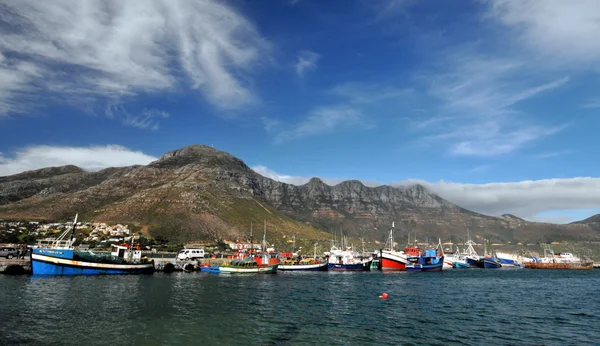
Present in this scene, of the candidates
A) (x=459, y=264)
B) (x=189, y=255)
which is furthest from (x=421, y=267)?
(x=189, y=255)

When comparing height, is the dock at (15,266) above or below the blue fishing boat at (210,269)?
above

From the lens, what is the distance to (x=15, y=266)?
8000 cm

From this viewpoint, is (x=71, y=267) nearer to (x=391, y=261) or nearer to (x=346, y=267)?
(x=346, y=267)

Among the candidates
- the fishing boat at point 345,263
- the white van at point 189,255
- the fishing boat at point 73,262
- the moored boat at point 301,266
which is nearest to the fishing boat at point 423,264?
the fishing boat at point 345,263

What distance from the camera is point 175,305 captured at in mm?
45625

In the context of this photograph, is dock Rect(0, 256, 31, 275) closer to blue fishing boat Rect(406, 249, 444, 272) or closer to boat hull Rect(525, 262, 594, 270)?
blue fishing boat Rect(406, 249, 444, 272)

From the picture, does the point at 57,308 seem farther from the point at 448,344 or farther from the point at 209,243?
the point at 209,243

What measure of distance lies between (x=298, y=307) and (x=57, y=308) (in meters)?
27.2

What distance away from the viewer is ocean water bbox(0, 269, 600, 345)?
30.2 meters

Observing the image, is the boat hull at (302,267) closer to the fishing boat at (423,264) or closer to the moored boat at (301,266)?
the moored boat at (301,266)

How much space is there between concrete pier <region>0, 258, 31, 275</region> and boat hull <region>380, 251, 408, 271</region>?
101970 millimetres

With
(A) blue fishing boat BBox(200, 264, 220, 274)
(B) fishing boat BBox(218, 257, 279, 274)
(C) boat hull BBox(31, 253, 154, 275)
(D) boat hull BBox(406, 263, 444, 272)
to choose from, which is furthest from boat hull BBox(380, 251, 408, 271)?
(C) boat hull BBox(31, 253, 154, 275)

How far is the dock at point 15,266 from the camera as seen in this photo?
79.5m

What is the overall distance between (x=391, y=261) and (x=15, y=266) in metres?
107
